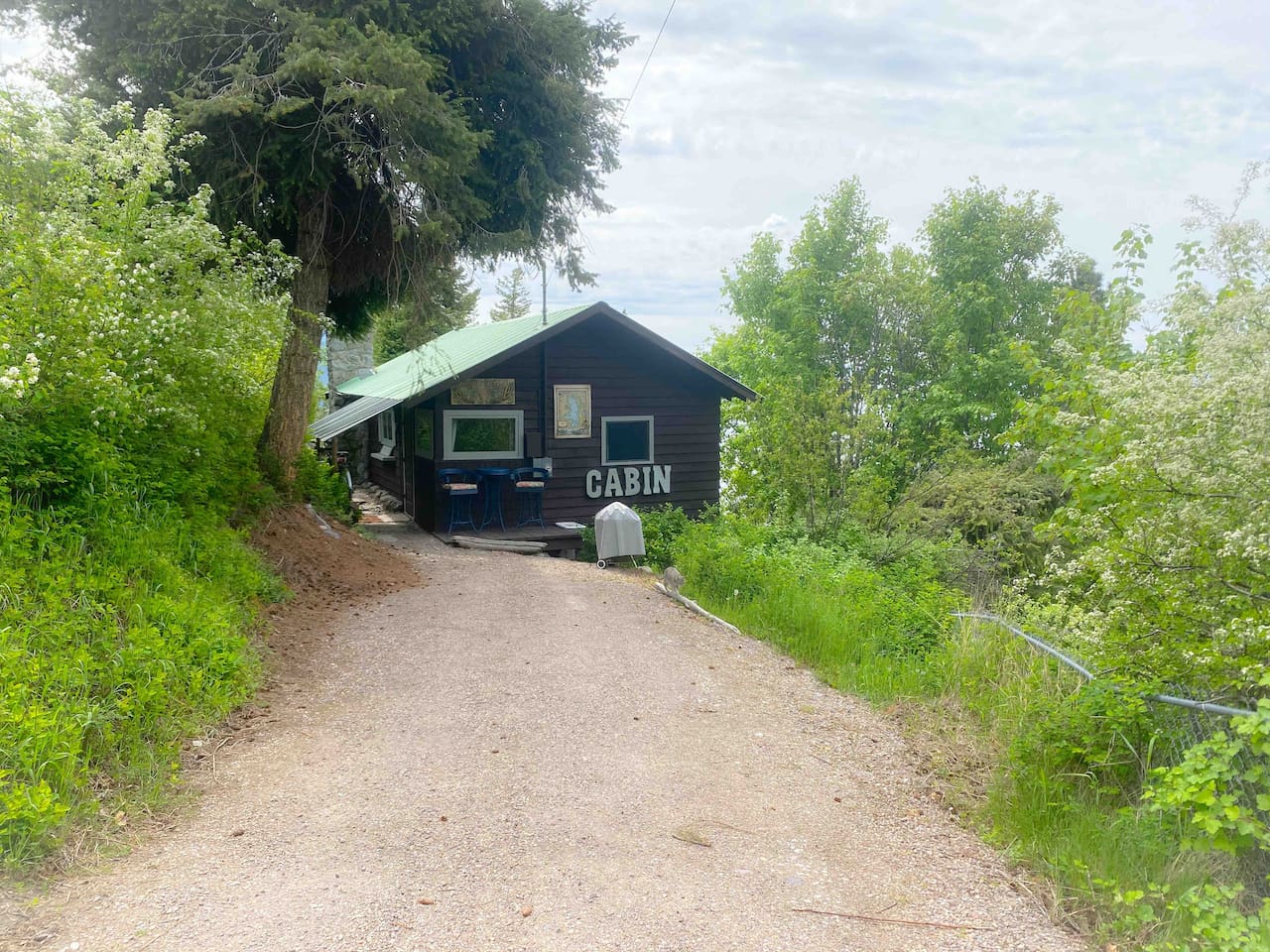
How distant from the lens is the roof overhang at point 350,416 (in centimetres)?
1756

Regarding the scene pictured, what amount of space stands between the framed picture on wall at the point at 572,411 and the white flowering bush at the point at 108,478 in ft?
26.6

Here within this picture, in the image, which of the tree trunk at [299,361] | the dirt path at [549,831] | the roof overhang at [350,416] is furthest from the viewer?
the roof overhang at [350,416]

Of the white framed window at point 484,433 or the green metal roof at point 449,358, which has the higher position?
the green metal roof at point 449,358

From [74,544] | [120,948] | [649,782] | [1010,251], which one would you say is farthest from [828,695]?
[1010,251]

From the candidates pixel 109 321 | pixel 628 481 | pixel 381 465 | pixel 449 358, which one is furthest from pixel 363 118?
pixel 381 465

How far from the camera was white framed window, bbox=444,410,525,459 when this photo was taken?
16578mm

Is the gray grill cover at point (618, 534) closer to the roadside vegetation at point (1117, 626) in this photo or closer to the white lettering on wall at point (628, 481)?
the roadside vegetation at point (1117, 626)

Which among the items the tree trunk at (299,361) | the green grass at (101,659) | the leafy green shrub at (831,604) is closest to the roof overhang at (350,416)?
the tree trunk at (299,361)

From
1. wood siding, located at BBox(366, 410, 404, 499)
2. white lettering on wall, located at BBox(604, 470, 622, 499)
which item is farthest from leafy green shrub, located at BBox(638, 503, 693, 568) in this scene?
wood siding, located at BBox(366, 410, 404, 499)

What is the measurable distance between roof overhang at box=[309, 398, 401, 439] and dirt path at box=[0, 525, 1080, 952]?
10.7m

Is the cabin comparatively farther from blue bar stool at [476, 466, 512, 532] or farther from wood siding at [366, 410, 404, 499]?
wood siding at [366, 410, 404, 499]

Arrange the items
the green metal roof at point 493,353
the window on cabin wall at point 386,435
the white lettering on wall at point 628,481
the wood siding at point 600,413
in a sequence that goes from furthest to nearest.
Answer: the window on cabin wall at point 386,435 → the white lettering on wall at point 628,481 → the wood siding at point 600,413 → the green metal roof at point 493,353

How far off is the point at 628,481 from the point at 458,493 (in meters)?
3.50

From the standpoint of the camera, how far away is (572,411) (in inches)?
686
